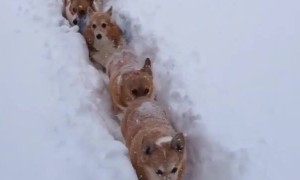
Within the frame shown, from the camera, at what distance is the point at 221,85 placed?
202 inches

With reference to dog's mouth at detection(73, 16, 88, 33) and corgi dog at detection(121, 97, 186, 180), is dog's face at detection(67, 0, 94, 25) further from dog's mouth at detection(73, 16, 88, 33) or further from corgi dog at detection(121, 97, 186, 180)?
corgi dog at detection(121, 97, 186, 180)

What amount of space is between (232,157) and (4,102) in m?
2.01

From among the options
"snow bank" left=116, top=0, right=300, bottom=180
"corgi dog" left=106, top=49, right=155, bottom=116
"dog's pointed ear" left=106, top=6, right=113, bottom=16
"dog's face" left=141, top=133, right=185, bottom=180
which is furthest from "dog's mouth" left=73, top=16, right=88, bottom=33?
"dog's face" left=141, top=133, right=185, bottom=180

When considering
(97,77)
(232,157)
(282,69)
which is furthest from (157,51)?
(232,157)

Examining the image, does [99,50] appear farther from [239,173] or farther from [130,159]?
[239,173]

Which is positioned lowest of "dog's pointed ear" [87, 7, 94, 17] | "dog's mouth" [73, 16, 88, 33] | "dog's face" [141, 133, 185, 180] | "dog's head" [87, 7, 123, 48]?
"dog's face" [141, 133, 185, 180]

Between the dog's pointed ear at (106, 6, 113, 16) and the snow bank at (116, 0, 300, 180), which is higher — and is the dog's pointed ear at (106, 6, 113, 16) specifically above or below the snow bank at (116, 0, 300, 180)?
above

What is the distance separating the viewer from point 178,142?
14.5 ft

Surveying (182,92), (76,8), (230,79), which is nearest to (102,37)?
(76,8)

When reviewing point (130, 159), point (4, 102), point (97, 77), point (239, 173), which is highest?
point (97, 77)

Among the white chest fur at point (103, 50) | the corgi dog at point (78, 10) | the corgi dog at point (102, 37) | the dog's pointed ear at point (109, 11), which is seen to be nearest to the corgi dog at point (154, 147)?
the white chest fur at point (103, 50)

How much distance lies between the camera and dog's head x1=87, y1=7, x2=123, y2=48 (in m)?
7.23

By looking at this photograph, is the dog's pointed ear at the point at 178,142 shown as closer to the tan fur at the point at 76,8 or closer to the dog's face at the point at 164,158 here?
the dog's face at the point at 164,158

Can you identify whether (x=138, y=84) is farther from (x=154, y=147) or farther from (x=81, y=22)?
(x=81, y=22)
